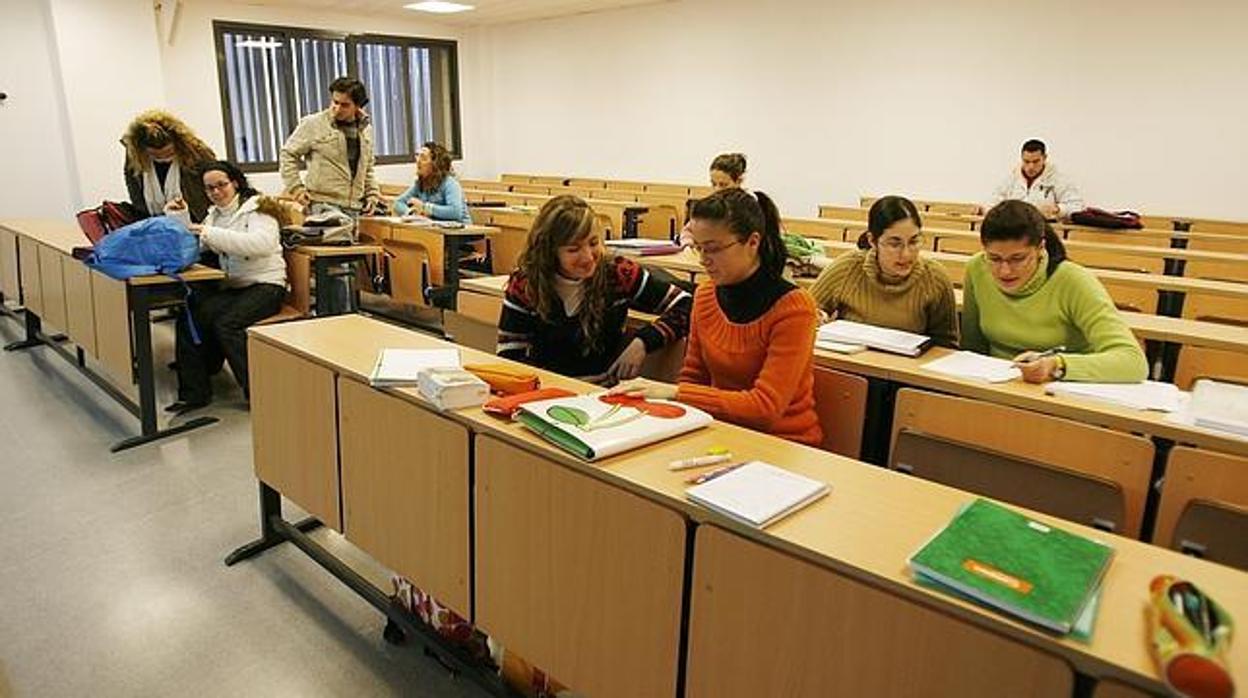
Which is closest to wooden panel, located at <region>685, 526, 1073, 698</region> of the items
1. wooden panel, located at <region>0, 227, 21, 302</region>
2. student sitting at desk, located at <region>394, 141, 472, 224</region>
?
student sitting at desk, located at <region>394, 141, 472, 224</region>

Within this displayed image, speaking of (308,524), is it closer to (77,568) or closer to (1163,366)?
(77,568)

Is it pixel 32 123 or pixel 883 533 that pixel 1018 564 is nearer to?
pixel 883 533

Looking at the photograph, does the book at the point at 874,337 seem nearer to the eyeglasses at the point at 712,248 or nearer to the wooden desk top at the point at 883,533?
the eyeglasses at the point at 712,248

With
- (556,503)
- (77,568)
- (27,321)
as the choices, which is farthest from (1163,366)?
(27,321)

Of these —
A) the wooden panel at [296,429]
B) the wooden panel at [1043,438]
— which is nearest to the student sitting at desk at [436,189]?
the wooden panel at [296,429]

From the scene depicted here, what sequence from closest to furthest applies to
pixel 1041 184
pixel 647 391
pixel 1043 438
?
pixel 1043 438, pixel 647 391, pixel 1041 184

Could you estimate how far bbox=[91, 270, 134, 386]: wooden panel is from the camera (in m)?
3.37

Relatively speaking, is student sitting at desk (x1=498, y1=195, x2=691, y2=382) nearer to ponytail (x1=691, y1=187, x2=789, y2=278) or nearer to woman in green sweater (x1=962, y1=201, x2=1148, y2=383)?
ponytail (x1=691, y1=187, x2=789, y2=278)

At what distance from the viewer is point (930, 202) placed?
6.74 meters

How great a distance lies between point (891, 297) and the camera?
8.30 feet

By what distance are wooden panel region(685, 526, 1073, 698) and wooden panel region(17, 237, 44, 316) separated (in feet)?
15.6

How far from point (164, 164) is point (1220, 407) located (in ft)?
14.8

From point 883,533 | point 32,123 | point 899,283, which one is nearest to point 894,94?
point 899,283

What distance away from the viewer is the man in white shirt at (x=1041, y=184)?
5949 mm
